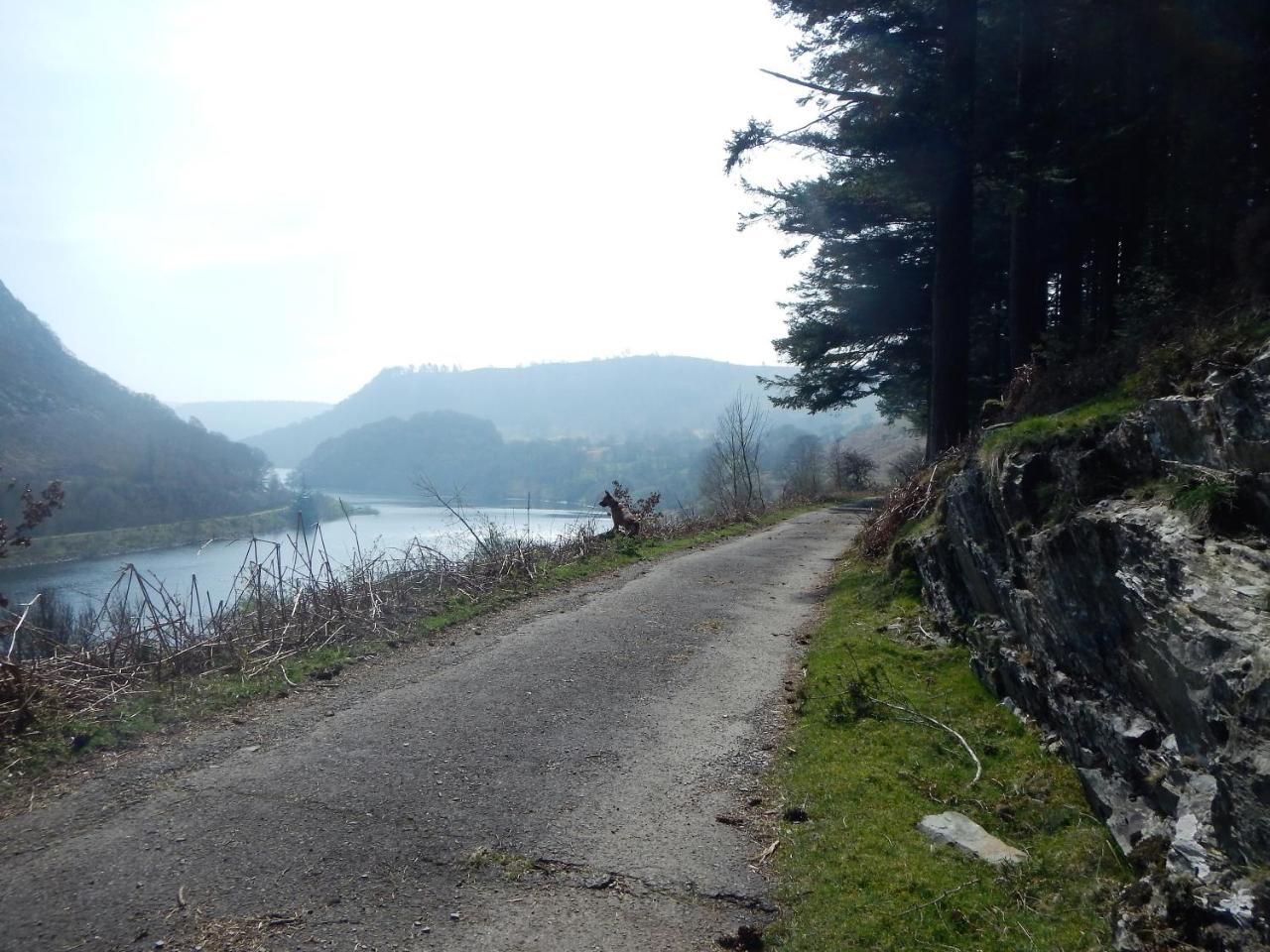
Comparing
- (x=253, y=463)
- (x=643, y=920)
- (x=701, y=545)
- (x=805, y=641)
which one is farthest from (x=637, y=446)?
(x=643, y=920)

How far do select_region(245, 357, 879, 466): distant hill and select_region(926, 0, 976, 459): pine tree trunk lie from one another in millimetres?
93614

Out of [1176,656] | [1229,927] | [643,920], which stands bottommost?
[643,920]

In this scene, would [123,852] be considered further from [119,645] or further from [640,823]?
[119,645]

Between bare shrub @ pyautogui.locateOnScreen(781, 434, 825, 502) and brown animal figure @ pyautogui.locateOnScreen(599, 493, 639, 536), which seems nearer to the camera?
brown animal figure @ pyautogui.locateOnScreen(599, 493, 639, 536)

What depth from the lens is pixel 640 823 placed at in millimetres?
4785

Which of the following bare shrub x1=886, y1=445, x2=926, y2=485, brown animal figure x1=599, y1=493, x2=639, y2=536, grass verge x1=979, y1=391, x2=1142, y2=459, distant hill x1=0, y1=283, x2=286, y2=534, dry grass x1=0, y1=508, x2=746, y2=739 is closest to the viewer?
grass verge x1=979, y1=391, x2=1142, y2=459

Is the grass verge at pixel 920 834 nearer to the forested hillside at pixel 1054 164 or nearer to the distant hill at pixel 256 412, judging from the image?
the forested hillside at pixel 1054 164

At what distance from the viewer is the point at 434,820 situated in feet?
15.4

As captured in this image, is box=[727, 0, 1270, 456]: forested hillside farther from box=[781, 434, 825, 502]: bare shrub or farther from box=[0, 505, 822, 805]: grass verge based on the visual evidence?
box=[781, 434, 825, 502]: bare shrub

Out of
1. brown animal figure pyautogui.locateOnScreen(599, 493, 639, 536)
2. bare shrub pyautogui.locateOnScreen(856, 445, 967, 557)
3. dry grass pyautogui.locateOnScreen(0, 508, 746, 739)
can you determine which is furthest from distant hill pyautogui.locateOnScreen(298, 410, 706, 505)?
dry grass pyautogui.locateOnScreen(0, 508, 746, 739)

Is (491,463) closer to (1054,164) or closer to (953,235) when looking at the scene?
(953,235)

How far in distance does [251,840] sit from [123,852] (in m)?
0.60

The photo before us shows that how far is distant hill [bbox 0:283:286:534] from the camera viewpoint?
2009cm

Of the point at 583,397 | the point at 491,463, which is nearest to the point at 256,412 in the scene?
the point at 583,397
